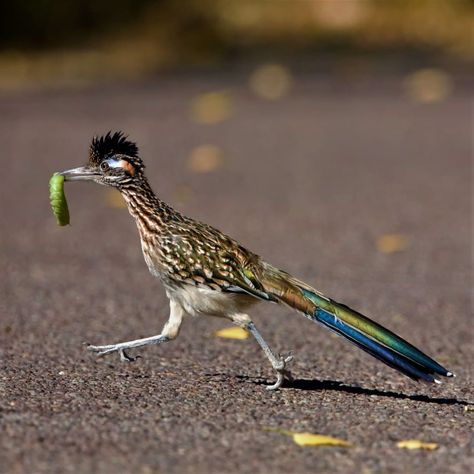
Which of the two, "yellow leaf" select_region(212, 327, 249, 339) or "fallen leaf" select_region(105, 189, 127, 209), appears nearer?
"yellow leaf" select_region(212, 327, 249, 339)

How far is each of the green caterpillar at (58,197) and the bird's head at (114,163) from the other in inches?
2.7

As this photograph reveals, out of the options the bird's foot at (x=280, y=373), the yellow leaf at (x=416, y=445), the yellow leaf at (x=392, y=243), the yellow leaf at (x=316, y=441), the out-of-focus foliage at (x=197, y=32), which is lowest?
the yellow leaf at (x=416, y=445)

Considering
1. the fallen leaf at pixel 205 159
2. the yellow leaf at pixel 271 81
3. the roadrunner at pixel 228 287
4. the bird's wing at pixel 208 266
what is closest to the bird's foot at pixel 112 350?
the roadrunner at pixel 228 287

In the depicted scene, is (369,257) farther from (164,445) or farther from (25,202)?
(164,445)

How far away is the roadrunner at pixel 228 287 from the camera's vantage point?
5.52 m

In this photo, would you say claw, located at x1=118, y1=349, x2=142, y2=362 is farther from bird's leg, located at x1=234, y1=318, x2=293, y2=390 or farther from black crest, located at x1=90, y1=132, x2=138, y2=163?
black crest, located at x1=90, y1=132, x2=138, y2=163

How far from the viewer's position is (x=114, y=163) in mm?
5875

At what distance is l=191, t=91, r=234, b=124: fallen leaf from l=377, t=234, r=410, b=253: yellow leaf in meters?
4.15

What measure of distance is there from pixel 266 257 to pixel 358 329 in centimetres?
342

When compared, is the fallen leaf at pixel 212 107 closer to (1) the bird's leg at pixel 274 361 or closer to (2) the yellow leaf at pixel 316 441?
(1) the bird's leg at pixel 274 361

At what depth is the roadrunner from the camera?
552 centimetres

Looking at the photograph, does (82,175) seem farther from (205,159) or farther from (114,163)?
(205,159)

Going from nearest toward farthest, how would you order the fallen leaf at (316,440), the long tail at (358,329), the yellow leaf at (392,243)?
1. the fallen leaf at (316,440)
2. the long tail at (358,329)
3. the yellow leaf at (392,243)

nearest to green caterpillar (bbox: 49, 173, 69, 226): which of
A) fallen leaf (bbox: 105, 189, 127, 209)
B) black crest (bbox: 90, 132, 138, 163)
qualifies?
black crest (bbox: 90, 132, 138, 163)
